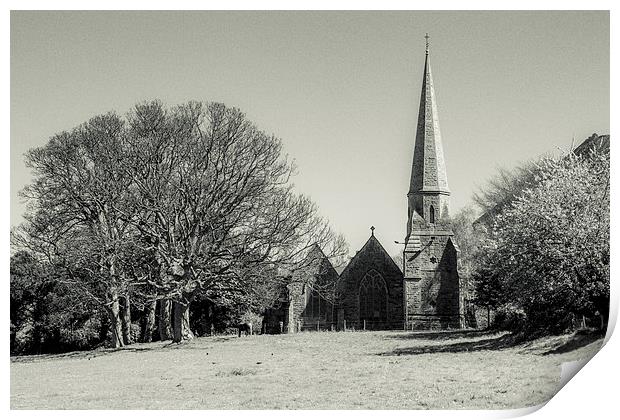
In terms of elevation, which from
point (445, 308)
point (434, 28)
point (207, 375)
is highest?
point (434, 28)

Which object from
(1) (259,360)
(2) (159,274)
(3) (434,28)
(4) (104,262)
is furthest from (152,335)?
(3) (434,28)

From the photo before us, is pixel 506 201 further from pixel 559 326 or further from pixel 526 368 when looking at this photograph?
pixel 526 368

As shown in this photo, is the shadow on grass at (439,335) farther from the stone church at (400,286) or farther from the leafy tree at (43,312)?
→ the leafy tree at (43,312)

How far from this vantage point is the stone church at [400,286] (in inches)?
565

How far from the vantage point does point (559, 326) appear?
41.7 feet

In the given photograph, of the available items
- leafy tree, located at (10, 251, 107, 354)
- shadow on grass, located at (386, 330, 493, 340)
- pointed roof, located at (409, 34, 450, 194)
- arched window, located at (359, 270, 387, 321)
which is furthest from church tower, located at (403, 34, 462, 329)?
leafy tree, located at (10, 251, 107, 354)

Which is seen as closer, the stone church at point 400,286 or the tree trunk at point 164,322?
the stone church at point 400,286

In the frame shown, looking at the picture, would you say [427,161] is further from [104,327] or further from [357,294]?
[357,294]

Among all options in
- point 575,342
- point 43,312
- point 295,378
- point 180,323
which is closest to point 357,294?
point 180,323

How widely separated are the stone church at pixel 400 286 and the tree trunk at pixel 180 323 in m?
2.23

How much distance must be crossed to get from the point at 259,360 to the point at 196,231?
14.8ft

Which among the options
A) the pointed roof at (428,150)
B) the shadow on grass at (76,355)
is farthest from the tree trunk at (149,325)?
the pointed roof at (428,150)

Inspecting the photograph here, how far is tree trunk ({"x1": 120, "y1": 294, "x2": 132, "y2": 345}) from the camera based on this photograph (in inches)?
556

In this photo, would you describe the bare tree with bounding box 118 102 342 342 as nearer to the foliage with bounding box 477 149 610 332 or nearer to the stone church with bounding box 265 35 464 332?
the stone church with bounding box 265 35 464 332
